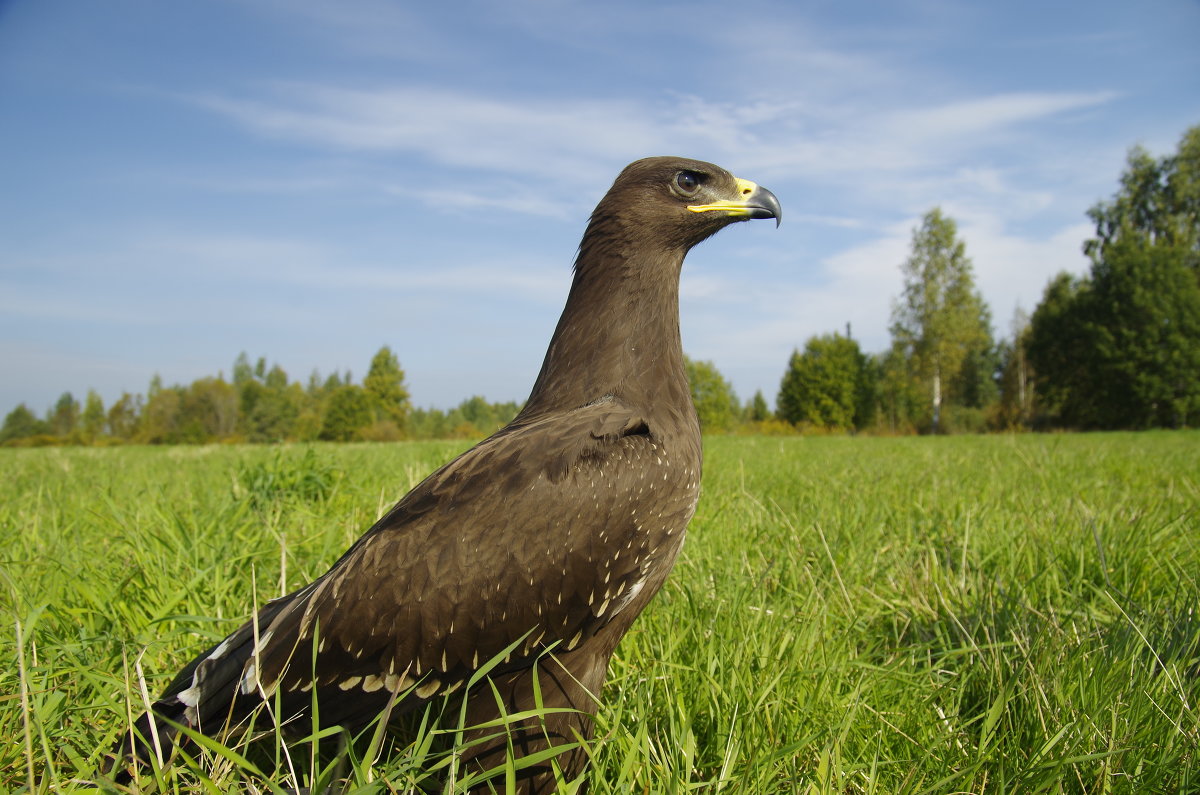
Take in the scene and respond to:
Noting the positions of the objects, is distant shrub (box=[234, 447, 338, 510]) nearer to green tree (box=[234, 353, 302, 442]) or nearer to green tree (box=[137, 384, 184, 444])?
green tree (box=[234, 353, 302, 442])

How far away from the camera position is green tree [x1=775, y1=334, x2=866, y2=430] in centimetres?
5722

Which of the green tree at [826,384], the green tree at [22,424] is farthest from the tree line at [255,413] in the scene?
→ the green tree at [826,384]

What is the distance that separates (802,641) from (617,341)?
1301 millimetres

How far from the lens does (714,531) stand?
13.0 feet

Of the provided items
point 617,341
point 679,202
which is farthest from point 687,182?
point 617,341

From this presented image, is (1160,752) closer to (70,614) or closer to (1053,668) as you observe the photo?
(1053,668)

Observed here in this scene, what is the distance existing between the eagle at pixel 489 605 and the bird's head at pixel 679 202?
0.99m

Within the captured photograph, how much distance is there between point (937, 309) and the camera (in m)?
46.3

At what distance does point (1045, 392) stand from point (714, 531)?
59.2 m

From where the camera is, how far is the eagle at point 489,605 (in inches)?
77.6

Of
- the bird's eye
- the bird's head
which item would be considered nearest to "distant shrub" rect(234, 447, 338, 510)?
the bird's head

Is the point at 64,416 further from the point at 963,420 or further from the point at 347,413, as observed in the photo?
the point at 963,420

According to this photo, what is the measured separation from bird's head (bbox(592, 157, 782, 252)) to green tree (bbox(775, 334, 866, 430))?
183 ft

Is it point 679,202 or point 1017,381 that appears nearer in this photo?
point 679,202
